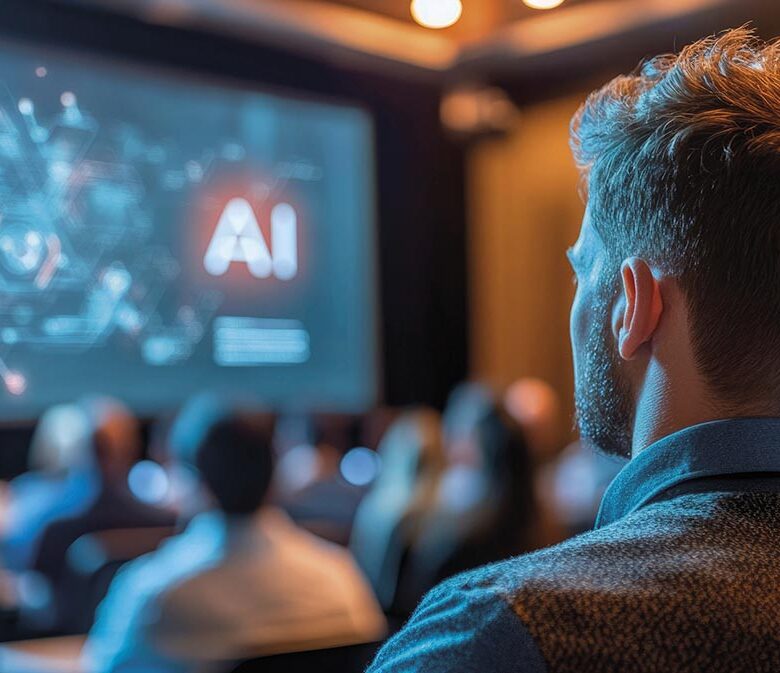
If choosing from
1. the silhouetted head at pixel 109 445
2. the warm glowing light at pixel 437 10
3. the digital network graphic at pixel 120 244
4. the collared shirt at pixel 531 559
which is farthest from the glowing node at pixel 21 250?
the collared shirt at pixel 531 559

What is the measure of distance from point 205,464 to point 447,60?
15.9 feet

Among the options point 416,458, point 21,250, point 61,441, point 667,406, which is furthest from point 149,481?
A: point 667,406

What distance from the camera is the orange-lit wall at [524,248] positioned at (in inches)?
265

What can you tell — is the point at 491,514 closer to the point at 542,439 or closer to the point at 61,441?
the point at 542,439

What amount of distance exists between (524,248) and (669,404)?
6.21 metres

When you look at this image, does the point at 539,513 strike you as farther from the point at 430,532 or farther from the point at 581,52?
the point at 581,52

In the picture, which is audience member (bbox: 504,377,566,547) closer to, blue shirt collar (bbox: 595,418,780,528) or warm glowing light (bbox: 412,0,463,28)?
warm glowing light (bbox: 412,0,463,28)

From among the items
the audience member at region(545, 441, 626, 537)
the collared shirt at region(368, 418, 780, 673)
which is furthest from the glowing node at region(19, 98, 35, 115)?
the collared shirt at region(368, 418, 780, 673)

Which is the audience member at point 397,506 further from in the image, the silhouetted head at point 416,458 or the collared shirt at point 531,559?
the collared shirt at point 531,559

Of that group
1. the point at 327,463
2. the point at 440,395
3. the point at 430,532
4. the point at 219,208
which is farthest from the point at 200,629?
the point at 440,395

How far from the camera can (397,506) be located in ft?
11.1

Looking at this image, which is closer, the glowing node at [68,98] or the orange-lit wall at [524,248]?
the glowing node at [68,98]

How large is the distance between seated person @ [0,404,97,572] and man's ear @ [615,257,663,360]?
2711mm

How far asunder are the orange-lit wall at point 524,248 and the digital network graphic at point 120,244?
1558 mm
